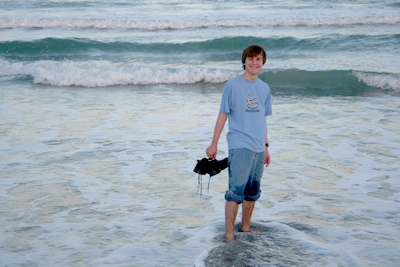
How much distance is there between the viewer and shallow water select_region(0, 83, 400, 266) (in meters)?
3.15

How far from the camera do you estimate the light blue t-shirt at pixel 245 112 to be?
3.13 meters

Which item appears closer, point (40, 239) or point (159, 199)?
point (40, 239)

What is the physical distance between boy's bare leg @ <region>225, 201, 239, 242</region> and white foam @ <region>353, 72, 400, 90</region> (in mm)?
8306

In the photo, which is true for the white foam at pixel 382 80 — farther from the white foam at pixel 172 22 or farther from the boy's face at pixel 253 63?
the white foam at pixel 172 22

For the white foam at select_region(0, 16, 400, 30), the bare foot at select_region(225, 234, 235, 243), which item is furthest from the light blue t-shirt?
the white foam at select_region(0, 16, 400, 30)

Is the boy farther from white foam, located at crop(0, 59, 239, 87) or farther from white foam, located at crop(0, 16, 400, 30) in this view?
white foam, located at crop(0, 16, 400, 30)

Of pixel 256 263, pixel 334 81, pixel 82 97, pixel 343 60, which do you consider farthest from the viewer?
pixel 343 60

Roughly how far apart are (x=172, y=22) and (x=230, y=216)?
19.2 m

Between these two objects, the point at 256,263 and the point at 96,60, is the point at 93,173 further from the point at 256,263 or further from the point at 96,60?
the point at 96,60

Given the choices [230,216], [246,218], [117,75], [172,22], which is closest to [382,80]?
[117,75]

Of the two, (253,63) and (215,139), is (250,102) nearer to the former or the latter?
(253,63)

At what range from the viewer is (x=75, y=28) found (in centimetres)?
2128

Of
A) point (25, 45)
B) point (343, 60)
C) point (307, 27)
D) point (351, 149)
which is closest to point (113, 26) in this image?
point (25, 45)

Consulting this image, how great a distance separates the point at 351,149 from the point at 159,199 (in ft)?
9.93
